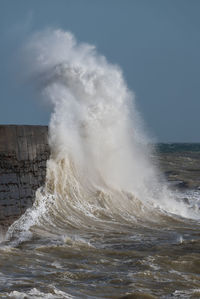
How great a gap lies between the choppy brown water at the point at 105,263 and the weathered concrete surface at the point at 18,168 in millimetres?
663

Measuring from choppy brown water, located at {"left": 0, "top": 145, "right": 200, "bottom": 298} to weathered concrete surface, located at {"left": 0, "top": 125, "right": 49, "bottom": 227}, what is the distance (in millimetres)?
663

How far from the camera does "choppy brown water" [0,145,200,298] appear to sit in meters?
4.97

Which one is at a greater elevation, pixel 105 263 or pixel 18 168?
pixel 18 168

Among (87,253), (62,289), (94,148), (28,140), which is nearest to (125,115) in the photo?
(94,148)

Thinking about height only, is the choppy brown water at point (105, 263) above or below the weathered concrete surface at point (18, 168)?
below

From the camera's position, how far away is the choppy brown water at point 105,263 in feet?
16.3

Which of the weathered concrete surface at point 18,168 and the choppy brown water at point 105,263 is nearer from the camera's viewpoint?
the choppy brown water at point 105,263

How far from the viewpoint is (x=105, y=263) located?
6230 millimetres

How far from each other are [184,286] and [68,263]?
5.39ft

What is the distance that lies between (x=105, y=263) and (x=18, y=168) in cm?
303

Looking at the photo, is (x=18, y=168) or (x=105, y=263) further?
(x=18, y=168)

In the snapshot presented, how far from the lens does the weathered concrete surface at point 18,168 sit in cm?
817

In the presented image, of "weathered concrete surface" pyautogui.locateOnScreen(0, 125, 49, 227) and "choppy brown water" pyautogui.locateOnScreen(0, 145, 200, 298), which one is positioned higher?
"weathered concrete surface" pyautogui.locateOnScreen(0, 125, 49, 227)

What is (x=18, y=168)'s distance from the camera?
A: 855 cm
